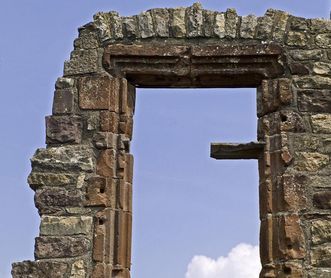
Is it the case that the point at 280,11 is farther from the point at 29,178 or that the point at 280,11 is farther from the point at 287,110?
the point at 29,178

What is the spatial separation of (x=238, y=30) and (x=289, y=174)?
1.48 meters

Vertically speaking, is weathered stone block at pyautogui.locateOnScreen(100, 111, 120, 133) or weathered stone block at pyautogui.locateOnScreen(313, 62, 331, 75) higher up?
weathered stone block at pyautogui.locateOnScreen(313, 62, 331, 75)

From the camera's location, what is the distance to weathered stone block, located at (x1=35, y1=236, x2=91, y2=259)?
6.66 meters

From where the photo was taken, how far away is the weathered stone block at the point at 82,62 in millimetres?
7219

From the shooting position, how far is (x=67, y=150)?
274 inches

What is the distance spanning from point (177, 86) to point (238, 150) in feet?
3.13

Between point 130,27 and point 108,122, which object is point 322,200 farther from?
point 130,27

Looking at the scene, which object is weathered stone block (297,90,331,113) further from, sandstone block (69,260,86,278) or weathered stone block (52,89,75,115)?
sandstone block (69,260,86,278)

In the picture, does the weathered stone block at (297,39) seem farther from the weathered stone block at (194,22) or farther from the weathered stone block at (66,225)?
the weathered stone block at (66,225)

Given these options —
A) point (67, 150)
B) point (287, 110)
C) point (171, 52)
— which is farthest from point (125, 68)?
point (287, 110)

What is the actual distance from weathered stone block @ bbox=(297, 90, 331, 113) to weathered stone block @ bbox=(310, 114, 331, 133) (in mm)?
62

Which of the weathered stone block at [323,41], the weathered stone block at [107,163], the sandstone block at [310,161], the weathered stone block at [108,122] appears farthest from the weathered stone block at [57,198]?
the weathered stone block at [323,41]

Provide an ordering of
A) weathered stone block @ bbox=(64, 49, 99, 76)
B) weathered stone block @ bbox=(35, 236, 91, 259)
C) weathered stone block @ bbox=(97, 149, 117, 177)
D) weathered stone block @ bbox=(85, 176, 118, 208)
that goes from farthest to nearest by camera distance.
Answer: weathered stone block @ bbox=(64, 49, 99, 76), weathered stone block @ bbox=(97, 149, 117, 177), weathered stone block @ bbox=(85, 176, 118, 208), weathered stone block @ bbox=(35, 236, 91, 259)

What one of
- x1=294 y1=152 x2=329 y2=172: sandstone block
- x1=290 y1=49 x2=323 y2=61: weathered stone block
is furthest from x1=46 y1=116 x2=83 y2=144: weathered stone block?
x1=290 y1=49 x2=323 y2=61: weathered stone block
